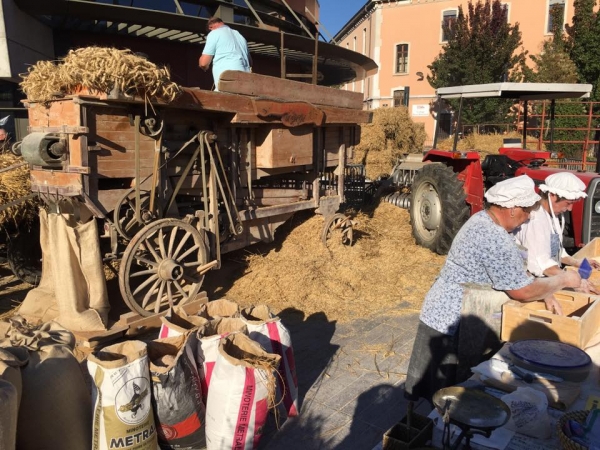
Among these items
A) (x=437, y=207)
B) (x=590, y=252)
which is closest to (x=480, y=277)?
(x=590, y=252)

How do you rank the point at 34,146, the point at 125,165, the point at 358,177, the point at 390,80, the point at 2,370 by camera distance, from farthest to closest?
the point at 390,80, the point at 358,177, the point at 125,165, the point at 34,146, the point at 2,370

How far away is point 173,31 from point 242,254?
5.03 m

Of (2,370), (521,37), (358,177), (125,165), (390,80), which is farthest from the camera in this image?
(390,80)

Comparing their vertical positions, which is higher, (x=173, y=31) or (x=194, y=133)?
(x=173, y=31)

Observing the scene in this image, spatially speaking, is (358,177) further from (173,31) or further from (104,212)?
(104,212)

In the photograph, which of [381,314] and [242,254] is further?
[242,254]

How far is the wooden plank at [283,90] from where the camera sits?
5.16 m

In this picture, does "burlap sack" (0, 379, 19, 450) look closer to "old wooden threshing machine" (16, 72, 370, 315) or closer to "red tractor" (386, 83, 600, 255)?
"old wooden threshing machine" (16, 72, 370, 315)

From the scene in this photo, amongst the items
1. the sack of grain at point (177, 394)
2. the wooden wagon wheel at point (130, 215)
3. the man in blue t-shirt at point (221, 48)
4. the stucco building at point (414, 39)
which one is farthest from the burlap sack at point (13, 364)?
the stucco building at point (414, 39)

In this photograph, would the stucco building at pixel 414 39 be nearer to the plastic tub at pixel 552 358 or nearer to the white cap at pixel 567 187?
the white cap at pixel 567 187

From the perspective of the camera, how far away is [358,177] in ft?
35.9

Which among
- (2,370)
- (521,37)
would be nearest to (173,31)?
(2,370)

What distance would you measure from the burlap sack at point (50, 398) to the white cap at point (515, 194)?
2430 mm

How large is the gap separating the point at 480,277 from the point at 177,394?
1.82 m
